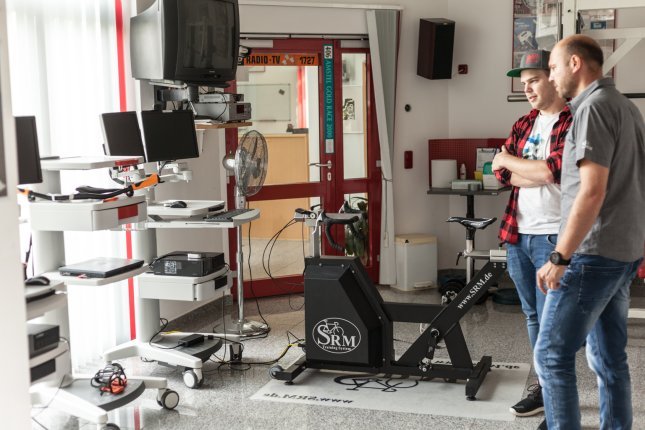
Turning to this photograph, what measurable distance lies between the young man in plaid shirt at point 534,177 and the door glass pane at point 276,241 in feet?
10.8

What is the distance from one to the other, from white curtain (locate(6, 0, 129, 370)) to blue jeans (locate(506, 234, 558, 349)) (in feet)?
8.51

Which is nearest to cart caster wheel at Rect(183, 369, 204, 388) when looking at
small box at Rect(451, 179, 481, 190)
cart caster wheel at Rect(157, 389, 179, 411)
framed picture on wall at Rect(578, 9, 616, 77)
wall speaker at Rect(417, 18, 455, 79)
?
cart caster wheel at Rect(157, 389, 179, 411)

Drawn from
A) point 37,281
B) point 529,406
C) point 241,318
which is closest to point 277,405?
Answer: point 529,406

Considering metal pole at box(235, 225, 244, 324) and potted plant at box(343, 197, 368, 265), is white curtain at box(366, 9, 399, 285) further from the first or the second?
metal pole at box(235, 225, 244, 324)

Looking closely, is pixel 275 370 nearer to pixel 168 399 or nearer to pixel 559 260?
pixel 168 399

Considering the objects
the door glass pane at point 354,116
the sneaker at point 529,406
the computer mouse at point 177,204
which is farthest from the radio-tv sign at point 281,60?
the sneaker at point 529,406

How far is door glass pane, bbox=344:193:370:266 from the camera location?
7293 mm

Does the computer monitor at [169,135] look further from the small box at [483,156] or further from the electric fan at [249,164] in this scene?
the small box at [483,156]

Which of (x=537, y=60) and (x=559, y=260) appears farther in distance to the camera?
(x=537, y=60)

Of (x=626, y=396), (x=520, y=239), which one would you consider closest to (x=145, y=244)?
(x=520, y=239)

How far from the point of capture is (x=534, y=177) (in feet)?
11.8

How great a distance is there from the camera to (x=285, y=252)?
23.1 ft

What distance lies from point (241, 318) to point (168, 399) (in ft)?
4.83

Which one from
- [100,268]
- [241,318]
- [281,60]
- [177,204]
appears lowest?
[241,318]
